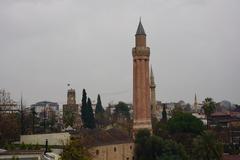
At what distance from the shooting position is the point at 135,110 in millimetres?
52750

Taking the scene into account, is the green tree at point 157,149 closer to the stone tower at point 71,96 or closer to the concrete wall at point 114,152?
the concrete wall at point 114,152

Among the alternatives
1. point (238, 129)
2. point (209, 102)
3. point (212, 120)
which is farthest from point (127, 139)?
point (212, 120)

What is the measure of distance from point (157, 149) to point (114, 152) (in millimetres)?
3602

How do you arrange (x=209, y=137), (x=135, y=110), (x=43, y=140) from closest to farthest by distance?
(x=43, y=140) → (x=209, y=137) → (x=135, y=110)

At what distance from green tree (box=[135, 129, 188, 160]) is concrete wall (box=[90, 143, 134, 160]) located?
0.81 m

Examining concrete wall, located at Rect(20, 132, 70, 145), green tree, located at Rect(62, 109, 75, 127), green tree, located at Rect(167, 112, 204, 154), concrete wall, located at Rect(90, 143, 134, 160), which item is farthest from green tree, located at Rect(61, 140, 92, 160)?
green tree, located at Rect(62, 109, 75, 127)

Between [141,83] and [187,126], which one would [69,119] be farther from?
[187,126]

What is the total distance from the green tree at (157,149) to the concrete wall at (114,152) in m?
0.81

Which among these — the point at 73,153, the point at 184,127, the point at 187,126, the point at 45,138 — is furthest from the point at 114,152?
the point at 73,153

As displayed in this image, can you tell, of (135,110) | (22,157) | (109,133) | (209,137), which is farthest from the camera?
(135,110)

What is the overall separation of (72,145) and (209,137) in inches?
698

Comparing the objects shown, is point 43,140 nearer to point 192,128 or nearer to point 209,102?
point 192,128

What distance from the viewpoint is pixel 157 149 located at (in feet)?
131

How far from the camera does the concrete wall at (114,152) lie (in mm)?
36681
